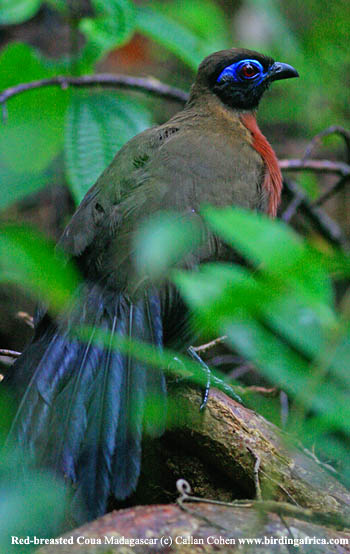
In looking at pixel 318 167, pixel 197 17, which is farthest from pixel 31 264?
pixel 197 17

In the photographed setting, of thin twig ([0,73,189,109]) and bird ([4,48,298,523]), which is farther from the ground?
thin twig ([0,73,189,109])

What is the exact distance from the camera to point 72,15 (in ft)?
12.6

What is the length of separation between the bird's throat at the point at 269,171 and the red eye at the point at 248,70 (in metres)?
0.29

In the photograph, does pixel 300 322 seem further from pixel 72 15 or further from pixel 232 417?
pixel 72 15

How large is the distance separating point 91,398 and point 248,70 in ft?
7.94

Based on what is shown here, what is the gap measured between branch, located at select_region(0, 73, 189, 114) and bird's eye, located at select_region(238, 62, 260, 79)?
78 cm

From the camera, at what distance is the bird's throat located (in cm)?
327

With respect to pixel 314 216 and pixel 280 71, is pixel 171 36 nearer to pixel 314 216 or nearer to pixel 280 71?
pixel 280 71

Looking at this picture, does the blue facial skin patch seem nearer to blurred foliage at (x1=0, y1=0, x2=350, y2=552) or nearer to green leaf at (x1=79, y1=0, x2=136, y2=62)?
blurred foliage at (x1=0, y1=0, x2=350, y2=552)

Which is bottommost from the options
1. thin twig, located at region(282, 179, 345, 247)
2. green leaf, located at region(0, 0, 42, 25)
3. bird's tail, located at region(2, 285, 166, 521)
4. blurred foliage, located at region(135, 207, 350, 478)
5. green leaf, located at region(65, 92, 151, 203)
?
bird's tail, located at region(2, 285, 166, 521)

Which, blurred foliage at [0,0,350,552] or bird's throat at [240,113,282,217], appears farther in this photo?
bird's throat at [240,113,282,217]

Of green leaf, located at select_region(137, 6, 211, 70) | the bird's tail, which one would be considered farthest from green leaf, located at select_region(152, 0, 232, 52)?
the bird's tail

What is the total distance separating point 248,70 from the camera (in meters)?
3.84

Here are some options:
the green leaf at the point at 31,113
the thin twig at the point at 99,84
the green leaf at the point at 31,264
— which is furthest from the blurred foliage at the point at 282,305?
the thin twig at the point at 99,84
